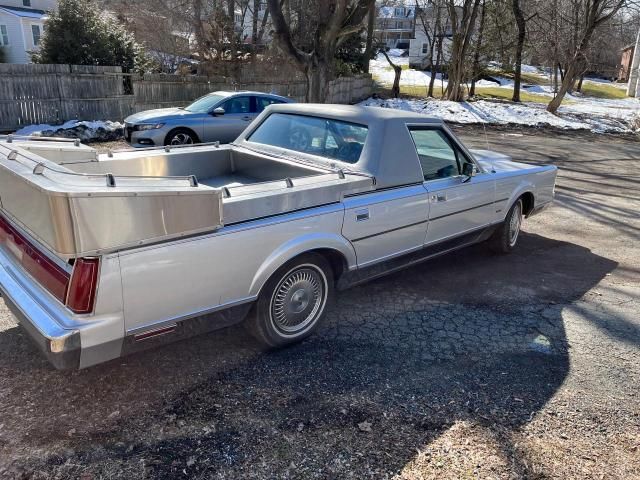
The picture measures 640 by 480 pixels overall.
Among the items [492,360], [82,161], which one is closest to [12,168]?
[82,161]

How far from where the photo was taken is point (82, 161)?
13.6ft

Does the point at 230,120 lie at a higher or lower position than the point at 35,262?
higher

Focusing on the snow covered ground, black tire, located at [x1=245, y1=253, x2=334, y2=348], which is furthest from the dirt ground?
the snow covered ground

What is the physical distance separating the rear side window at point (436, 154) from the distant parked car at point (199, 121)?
7.38 m

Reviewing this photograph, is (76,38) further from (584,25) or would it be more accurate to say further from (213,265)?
(584,25)

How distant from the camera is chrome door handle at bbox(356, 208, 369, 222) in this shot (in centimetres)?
390

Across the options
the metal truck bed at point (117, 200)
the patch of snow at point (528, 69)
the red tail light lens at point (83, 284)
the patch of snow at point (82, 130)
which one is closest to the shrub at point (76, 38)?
the patch of snow at point (82, 130)

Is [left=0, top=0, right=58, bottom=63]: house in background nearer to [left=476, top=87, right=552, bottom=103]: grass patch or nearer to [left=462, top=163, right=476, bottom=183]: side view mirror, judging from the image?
[left=476, top=87, right=552, bottom=103]: grass patch

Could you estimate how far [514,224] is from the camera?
6000 mm

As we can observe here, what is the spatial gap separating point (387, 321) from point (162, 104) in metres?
13.8

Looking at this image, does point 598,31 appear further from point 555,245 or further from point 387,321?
point 387,321


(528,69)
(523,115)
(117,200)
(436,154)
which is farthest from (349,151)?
(528,69)

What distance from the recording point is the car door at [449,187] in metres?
4.64

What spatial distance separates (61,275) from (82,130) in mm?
11800
